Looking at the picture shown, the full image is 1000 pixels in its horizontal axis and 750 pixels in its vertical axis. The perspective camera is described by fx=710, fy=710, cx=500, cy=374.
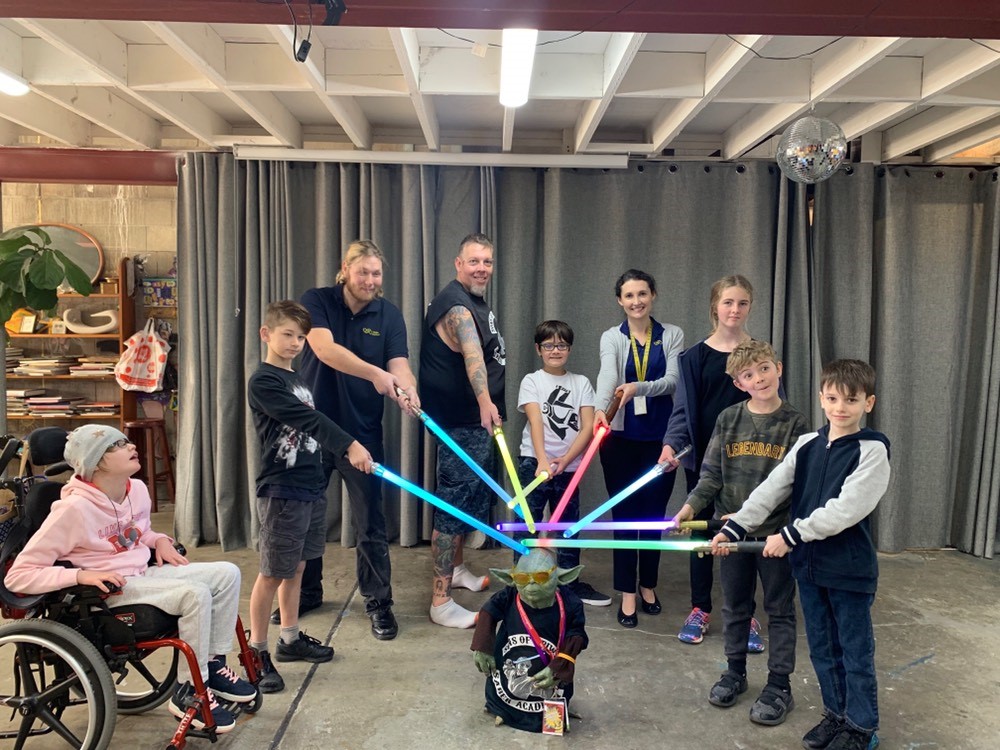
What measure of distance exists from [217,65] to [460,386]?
1.75 m

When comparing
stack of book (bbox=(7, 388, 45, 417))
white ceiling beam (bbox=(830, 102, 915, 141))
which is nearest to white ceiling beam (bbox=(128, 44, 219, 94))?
stack of book (bbox=(7, 388, 45, 417))

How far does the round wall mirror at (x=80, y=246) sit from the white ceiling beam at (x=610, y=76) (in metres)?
3.47

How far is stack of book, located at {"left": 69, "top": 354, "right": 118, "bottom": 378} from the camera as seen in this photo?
5.04 metres

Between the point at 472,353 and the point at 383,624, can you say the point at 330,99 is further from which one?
the point at 383,624

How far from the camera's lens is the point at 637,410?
10.8 ft

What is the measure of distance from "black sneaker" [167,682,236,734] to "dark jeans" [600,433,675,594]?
1746 mm

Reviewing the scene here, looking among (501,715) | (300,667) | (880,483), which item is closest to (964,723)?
(880,483)

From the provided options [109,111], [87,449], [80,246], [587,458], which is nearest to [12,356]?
[80,246]

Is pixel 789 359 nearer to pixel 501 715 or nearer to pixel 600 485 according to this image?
pixel 600 485

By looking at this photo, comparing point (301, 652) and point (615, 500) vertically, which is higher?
point (615, 500)

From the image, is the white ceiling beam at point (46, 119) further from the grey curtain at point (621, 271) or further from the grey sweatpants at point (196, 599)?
the grey sweatpants at point (196, 599)

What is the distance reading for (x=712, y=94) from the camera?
10.5ft

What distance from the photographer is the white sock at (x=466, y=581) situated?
3.64 meters

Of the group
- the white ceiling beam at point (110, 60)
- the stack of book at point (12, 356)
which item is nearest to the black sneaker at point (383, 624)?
the white ceiling beam at point (110, 60)
